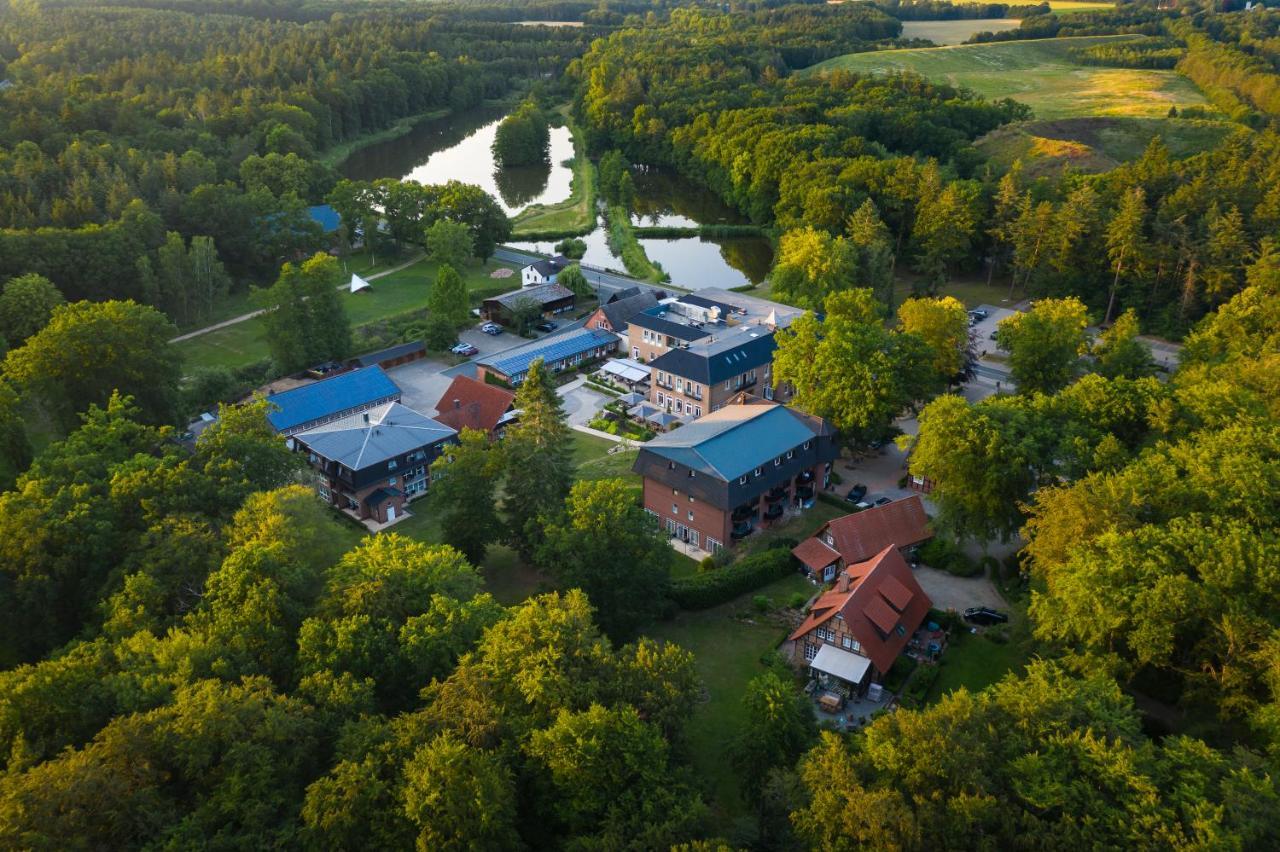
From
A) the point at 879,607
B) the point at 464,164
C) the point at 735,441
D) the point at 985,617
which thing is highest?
the point at 735,441

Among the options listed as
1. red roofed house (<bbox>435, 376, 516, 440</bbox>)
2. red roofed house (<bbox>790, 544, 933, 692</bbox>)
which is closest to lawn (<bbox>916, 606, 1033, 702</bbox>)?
red roofed house (<bbox>790, 544, 933, 692</bbox>)

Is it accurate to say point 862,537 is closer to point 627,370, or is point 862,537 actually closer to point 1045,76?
point 627,370

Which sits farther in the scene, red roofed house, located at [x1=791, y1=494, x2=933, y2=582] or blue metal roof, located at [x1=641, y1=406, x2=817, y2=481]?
blue metal roof, located at [x1=641, y1=406, x2=817, y2=481]

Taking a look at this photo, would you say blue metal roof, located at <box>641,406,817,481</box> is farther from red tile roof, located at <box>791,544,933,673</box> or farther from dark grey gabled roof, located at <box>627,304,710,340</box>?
dark grey gabled roof, located at <box>627,304,710,340</box>

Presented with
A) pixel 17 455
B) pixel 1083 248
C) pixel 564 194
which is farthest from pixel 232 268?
pixel 1083 248

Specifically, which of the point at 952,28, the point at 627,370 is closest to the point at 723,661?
the point at 627,370

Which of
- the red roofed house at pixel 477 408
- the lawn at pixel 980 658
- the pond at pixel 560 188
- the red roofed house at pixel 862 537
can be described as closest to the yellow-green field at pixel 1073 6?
the pond at pixel 560 188

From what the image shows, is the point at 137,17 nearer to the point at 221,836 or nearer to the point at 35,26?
the point at 35,26
